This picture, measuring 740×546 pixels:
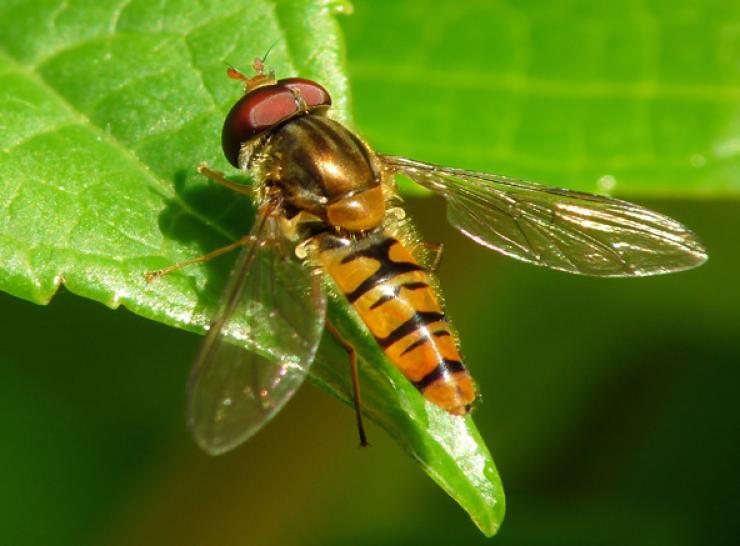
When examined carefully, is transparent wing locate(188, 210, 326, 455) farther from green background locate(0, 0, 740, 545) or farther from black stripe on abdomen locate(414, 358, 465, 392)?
green background locate(0, 0, 740, 545)

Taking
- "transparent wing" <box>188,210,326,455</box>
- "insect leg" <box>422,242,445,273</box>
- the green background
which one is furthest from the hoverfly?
the green background

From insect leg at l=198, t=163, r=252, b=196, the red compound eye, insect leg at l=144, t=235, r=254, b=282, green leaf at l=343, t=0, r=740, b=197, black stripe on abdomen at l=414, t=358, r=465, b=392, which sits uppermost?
green leaf at l=343, t=0, r=740, b=197

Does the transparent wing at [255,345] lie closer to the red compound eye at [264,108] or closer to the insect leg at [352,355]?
the insect leg at [352,355]

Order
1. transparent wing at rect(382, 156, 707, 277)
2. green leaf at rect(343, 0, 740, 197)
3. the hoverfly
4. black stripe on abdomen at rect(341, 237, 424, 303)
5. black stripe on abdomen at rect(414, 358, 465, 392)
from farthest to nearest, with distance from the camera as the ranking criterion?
green leaf at rect(343, 0, 740, 197), transparent wing at rect(382, 156, 707, 277), black stripe on abdomen at rect(341, 237, 424, 303), black stripe on abdomen at rect(414, 358, 465, 392), the hoverfly

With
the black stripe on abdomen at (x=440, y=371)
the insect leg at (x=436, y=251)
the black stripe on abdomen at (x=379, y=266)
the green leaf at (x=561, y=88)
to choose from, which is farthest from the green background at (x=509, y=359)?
the black stripe on abdomen at (x=440, y=371)

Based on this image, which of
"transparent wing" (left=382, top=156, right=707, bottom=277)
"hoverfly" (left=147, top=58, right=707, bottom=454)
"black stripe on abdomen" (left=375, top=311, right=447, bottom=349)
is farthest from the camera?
"transparent wing" (left=382, top=156, right=707, bottom=277)

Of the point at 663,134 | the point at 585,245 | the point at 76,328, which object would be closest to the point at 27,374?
the point at 76,328

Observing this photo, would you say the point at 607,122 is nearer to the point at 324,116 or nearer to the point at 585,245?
the point at 585,245
